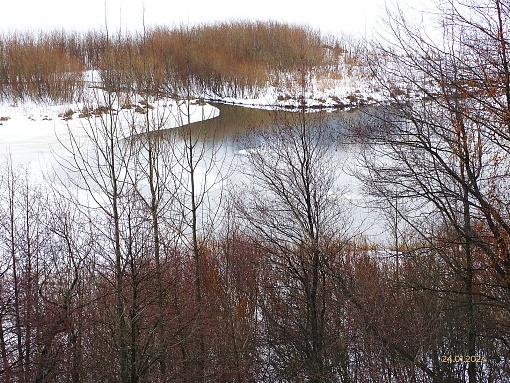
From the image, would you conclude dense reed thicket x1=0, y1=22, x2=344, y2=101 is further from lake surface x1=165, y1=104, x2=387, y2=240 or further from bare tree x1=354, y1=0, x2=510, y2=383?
bare tree x1=354, y1=0, x2=510, y2=383

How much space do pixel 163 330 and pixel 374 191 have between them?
10.8 feet

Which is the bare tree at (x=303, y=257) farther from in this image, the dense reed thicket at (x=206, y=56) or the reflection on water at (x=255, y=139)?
the dense reed thicket at (x=206, y=56)

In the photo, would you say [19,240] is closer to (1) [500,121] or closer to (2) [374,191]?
(2) [374,191]

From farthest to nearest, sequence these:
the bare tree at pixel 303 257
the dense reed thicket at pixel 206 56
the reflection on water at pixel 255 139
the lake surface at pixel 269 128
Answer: the dense reed thicket at pixel 206 56
the lake surface at pixel 269 128
the reflection on water at pixel 255 139
the bare tree at pixel 303 257

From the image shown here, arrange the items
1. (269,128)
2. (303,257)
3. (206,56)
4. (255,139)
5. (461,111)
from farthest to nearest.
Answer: (206,56)
(255,139)
(269,128)
(303,257)
(461,111)

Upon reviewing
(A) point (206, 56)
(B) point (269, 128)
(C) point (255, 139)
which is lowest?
(C) point (255, 139)

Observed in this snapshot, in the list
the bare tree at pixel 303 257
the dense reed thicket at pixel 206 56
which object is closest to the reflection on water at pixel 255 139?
the bare tree at pixel 303 257

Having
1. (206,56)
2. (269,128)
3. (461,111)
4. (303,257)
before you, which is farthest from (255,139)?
(206,56)

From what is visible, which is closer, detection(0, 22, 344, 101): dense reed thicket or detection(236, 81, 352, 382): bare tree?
detection(236, 81, 352, 382): bare tree

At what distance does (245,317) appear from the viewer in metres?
9.10

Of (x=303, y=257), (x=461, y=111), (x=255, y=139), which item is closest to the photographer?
(x=461, y=111)

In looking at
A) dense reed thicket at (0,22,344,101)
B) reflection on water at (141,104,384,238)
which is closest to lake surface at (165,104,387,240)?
reflection on water at (141,104,384,238)

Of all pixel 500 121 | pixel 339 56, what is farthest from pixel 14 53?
pixel 500 121

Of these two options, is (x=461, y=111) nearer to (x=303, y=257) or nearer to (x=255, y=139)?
(x=303, y=257)
